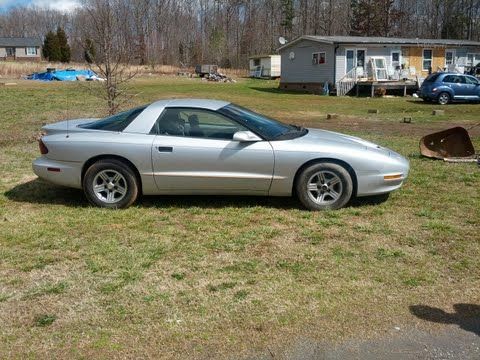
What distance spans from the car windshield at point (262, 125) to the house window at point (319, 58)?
93.0 ft

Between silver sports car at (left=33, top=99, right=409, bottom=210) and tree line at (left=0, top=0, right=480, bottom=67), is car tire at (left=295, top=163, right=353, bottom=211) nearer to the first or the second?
silver sports car at (left=33, top=99, right=409, bottom=210)

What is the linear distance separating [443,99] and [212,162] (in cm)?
2265

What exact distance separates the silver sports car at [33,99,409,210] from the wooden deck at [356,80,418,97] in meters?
26.7

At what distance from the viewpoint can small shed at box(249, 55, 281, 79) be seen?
55.2 m

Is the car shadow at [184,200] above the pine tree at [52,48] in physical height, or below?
below

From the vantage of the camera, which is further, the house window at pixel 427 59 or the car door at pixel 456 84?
the house window at pixel 427 59

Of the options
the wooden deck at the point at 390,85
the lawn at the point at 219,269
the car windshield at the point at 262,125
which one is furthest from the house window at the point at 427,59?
the car windshield at the point at 262,125

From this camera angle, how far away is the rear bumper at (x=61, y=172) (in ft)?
20.8

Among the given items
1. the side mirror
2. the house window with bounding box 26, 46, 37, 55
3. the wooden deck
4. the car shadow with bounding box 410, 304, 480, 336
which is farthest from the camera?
the house window with bounding box 26, 46, 37, 55

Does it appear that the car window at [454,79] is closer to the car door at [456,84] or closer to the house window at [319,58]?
the car door at [456,84]

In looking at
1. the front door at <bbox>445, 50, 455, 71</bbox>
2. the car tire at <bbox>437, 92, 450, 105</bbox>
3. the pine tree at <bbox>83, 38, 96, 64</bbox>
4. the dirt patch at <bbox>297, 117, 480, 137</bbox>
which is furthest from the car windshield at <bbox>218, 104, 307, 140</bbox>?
the front door at <bbox>445, 50, 455, 71</bbox>

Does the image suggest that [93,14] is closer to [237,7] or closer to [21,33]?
[237,7]

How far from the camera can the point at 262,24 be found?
87.4 m

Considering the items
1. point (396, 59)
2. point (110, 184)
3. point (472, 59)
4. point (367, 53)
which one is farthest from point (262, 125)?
point (472, 59)
